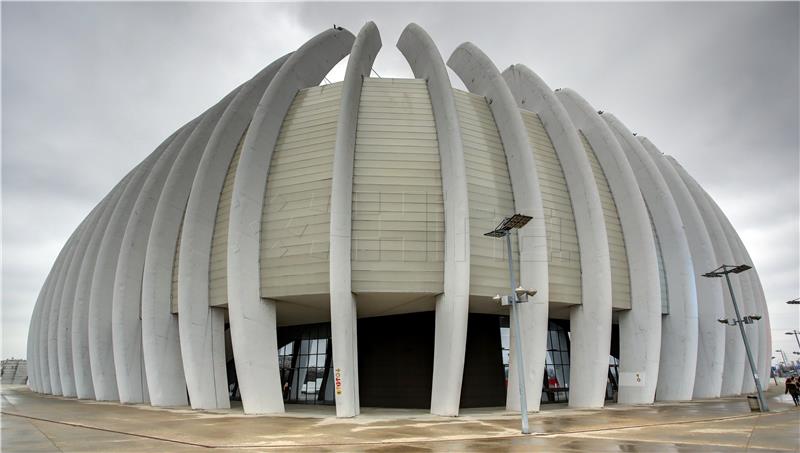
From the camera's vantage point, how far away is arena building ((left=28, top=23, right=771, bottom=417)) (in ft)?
62.2

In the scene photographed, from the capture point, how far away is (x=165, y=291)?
23016 mm

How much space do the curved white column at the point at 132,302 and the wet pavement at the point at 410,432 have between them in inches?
235

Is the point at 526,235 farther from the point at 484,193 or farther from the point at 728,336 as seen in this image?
the point at 728,336

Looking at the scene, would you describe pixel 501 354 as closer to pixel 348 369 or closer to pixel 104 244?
pixel 348 369

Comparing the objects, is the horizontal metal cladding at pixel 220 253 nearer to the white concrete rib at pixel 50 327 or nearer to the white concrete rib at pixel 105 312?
the white concrete rib at pixel 105 312

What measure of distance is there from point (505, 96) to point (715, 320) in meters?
17.0

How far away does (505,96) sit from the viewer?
22906 mm

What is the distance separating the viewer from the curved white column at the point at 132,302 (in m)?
23.9

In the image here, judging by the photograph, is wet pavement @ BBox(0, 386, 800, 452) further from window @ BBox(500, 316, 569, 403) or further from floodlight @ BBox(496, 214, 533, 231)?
window @ BBox(500, 316, 569, 403)

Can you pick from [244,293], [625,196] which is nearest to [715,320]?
[625,196]

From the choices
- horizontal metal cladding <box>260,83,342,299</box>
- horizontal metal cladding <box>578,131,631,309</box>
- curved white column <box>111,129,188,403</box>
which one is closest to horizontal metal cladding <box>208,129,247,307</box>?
horizontal metal cladding <box>260,83,342,299</box>

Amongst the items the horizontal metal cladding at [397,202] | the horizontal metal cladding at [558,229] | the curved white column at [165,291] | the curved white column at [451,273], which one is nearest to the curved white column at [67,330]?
the curved white column at [165,291]

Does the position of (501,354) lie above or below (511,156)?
below

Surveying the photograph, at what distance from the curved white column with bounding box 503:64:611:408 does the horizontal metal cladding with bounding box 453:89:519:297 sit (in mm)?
3733
